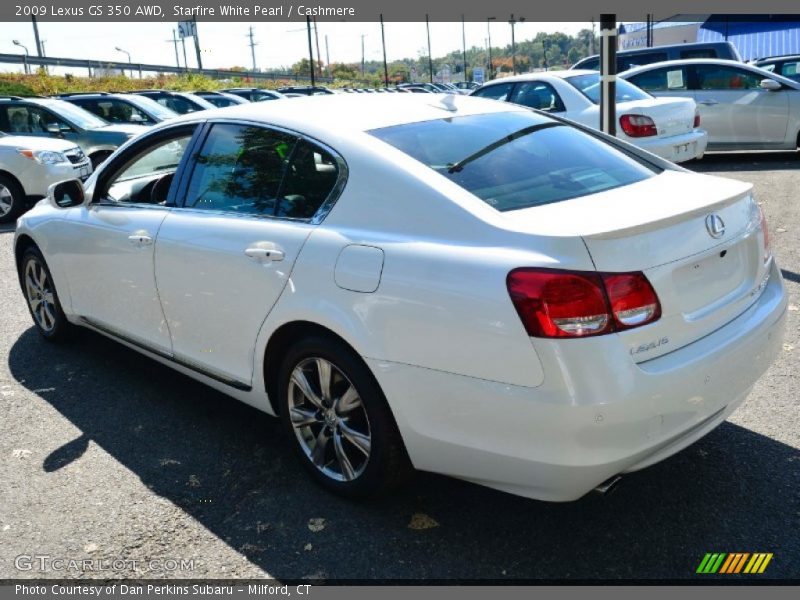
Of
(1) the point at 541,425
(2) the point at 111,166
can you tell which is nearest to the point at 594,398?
(1) the point at 541,425

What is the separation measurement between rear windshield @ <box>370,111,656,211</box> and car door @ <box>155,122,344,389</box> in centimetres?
42

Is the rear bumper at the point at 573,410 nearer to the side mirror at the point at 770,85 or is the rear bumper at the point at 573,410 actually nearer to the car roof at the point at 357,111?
the car roof at the point at 357,111

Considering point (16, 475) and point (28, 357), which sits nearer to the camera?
point (16, 475)

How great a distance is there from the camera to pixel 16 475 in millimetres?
3725

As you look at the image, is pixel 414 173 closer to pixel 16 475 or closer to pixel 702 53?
pixel 16 475

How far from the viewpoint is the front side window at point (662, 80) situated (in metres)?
12.8

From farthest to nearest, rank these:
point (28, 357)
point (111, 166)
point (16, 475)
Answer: point (28, 357) → point (111, 166) → point (16, 475)

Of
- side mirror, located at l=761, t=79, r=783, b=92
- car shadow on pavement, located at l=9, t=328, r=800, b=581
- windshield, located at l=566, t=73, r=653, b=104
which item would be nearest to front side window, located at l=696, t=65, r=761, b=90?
side mirror, located at l=761, t=79, r=783, b=92

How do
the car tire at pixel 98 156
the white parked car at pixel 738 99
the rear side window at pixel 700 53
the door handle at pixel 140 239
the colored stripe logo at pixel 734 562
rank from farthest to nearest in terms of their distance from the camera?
the rear side window at pixel 700 53 < the car tire at pixel 98 156 < the white parked car at pixel 738 99 < the door handle at pixel 140 239 < the colored stripe logo at pixel 734 562

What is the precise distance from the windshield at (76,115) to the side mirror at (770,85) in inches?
428

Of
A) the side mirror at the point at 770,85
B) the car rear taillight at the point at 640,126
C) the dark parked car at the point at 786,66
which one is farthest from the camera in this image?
the dark parked car at the point at 786,66

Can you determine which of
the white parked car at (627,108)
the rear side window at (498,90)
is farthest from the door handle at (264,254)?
the rear side window at (498,90)

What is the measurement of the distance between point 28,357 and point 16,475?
5.99 feet

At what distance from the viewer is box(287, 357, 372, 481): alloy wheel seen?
126 inches
